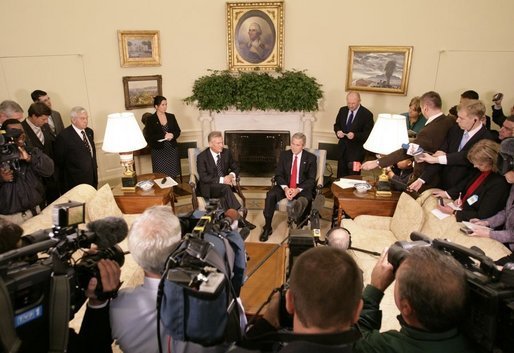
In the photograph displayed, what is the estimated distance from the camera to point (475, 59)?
597 cm

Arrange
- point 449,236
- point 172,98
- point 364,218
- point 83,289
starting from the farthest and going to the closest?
point 172,98, point 364,218, point 449,236, point 83,289

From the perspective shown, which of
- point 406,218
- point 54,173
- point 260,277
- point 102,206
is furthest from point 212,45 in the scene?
point 260,277

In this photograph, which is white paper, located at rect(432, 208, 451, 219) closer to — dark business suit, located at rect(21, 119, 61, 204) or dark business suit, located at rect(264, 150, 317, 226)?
dark business suit, located at rect(264, 150, 317, 226)

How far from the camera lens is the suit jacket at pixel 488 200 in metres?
3.18

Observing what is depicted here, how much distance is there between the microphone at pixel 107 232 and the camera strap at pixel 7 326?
607 millimetres

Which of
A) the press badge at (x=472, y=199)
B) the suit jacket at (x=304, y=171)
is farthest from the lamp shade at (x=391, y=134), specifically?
the suit jacket at (x=304, y=171)

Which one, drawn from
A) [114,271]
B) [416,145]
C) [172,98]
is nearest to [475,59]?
[416,145]

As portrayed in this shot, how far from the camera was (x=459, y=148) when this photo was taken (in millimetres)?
3887

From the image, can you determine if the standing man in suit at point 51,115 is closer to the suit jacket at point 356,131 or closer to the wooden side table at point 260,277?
the wooden side table at point 260,277

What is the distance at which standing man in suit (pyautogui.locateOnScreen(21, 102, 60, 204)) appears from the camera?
14.1 feet

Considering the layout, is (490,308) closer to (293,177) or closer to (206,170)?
(293,177)

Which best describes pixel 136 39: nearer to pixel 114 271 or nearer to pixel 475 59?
pixel 475 59

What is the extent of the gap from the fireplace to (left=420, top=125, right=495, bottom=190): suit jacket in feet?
10.8

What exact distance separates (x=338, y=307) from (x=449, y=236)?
2587 millimetres
